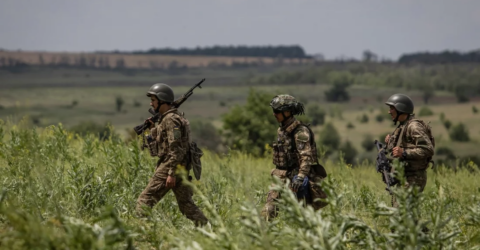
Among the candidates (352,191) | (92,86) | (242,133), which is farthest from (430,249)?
(92,86)

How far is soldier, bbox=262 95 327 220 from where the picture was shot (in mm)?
8039

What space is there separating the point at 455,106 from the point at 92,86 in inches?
3501

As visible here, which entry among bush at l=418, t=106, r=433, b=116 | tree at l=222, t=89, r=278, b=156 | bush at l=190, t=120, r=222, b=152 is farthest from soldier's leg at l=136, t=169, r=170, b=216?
bush at l=418, t=106, r=433, b=116

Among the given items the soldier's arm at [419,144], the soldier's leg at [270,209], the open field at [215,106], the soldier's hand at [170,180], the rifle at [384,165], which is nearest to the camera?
the soldier's hand at [170,180]

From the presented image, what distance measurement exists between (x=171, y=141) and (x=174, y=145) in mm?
63

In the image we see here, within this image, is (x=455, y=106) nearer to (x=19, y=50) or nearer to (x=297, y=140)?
(x=19, y=50)

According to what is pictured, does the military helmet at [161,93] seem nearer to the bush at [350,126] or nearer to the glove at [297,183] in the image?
the glove at [297,183]

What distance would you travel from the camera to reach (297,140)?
8.15 metres

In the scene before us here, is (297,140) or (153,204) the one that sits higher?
(297,140)

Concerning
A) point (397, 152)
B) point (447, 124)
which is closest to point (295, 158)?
point (397, 152)

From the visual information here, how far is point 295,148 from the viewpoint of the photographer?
8.28 meters

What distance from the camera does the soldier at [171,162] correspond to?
26.2 ft

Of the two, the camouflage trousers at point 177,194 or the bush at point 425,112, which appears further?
the bush at point 425,112

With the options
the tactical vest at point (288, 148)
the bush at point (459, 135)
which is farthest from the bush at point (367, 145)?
the tactical vest at point (288, 148)
